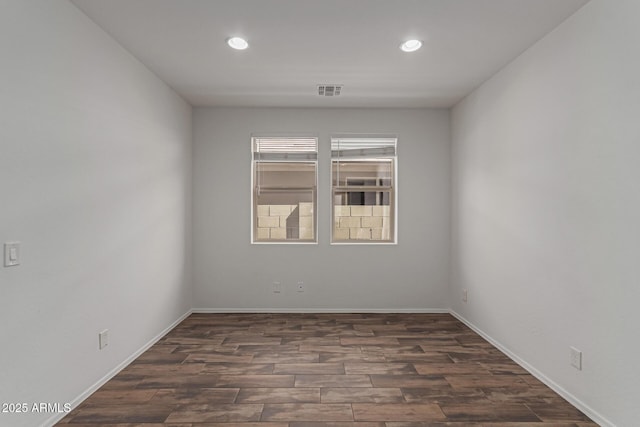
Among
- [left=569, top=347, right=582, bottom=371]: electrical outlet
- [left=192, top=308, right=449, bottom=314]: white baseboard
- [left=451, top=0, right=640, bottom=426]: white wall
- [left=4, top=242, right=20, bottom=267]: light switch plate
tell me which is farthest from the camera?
[left=192, top=308, right=449, bottom=314]: white baseboard

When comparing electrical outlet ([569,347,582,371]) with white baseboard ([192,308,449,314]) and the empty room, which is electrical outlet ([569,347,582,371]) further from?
white baseboard ([192,308,449,314])

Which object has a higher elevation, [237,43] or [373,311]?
[237,43]

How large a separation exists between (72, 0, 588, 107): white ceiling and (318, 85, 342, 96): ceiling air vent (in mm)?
88

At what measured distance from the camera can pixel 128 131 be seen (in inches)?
126

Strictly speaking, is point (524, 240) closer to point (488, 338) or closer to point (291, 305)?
point (488, 338)

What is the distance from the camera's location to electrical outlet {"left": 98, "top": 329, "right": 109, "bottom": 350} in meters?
2.76

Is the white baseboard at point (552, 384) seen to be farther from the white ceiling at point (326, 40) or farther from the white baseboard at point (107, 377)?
the white baseboard at point (107, 377)

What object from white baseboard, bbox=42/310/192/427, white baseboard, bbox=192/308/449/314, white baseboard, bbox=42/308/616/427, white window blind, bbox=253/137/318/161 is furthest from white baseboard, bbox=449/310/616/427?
white baseboard, bbox=42/310/192/427

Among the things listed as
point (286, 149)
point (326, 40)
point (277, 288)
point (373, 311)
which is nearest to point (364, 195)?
point (286, 149)

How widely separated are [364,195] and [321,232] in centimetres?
78

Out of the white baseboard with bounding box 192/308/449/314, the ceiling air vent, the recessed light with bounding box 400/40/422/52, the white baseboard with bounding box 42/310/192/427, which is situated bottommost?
the white baseboard with bounding box 42/310/192/427

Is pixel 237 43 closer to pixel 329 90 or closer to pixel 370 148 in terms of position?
pixel 329 90

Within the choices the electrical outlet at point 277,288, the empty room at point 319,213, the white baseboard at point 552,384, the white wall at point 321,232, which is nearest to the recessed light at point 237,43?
the empty room at point 319,213

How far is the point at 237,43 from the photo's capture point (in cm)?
303
